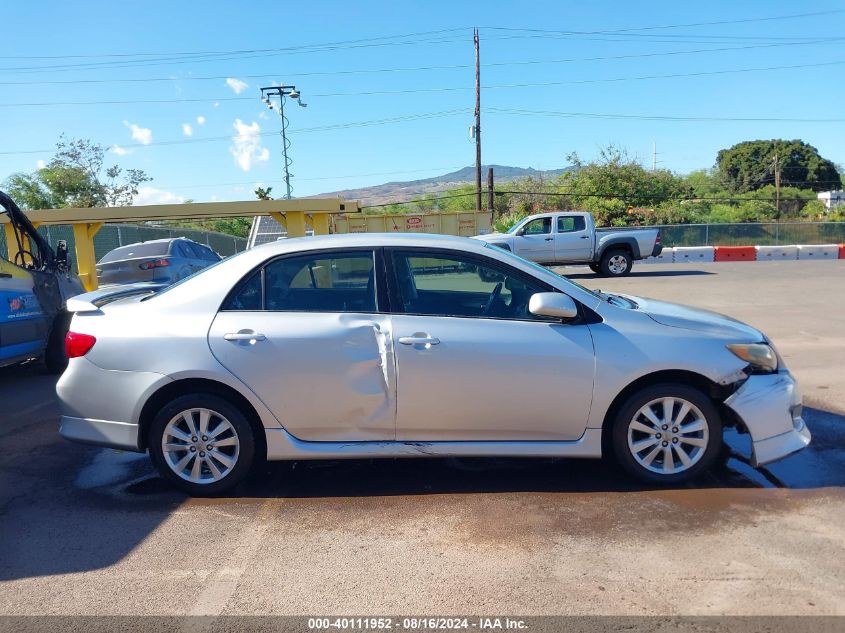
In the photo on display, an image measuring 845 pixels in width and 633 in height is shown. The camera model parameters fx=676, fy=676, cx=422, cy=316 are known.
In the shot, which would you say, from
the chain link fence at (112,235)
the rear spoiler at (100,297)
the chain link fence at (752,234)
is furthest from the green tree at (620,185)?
the rear spoiler at (100,297)

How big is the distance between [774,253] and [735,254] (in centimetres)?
156

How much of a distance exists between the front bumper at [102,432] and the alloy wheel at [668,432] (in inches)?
125

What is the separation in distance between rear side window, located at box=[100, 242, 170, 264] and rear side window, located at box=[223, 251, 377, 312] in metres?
11.5

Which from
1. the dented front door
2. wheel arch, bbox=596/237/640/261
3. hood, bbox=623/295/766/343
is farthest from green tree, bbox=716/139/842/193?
the dented front door

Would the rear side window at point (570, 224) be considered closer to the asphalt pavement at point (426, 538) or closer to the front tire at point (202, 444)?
the asphalt pavement at point (426, 538)

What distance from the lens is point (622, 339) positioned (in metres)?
4.17

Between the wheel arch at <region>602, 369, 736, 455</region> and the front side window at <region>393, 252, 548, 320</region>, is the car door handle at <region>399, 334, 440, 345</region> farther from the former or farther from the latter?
the wheel arch at <region>602, 369, 736, 455</region>

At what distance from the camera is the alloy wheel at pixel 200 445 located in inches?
169

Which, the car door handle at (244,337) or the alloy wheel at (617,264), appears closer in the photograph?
the car door handle at (244,337)

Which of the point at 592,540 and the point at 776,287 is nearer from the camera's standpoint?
the point at 592,540

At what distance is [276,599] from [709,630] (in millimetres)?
1912

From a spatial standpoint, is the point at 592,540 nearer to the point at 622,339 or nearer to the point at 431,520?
the point at 431,520

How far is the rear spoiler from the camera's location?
15.3ft

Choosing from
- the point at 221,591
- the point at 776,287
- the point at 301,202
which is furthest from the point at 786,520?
the point at 776,287
